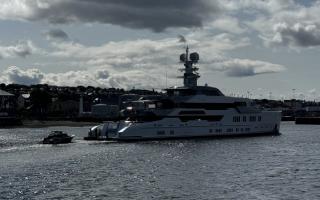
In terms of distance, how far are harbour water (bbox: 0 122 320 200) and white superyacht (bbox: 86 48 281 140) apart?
848cm

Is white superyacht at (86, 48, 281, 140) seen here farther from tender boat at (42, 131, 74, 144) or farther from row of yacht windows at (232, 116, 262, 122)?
tender boat at (42, 131, 74, 144)

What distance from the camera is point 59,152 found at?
70.4 metres

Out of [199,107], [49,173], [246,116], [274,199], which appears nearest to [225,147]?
[199,107]

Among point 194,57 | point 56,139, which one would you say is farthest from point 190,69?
point 56,139

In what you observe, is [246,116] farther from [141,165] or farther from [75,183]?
[75,183]

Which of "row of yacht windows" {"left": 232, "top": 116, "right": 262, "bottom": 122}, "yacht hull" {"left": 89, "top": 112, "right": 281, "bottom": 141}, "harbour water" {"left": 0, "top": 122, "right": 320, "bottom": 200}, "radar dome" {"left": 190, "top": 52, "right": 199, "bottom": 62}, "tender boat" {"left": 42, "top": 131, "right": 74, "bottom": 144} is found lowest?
"harbour water" {"left": 0, "top": 122, "right": 320, "bottom": 200}

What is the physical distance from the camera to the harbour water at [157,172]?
4244 centimetres

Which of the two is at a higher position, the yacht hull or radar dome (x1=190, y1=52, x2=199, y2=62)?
radar dome (x1=190, y1=52, x2=199, y2=62)

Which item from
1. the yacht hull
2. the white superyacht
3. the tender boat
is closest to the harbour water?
the tender boat

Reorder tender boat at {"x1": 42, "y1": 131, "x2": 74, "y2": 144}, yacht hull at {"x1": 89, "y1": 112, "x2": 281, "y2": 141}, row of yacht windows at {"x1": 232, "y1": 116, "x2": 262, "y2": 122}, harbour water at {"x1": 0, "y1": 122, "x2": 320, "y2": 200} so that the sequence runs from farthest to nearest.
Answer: row of yacht windows at {"x1": 232, "y1": 116, "x2": 262, "y2": 122}, yacht hull at {"x1": 89, "y1": 112, "x2": 281, "y2": 141}, tender boat at {"x1": 42, "y1": 131, "x2": 74, "y2": 144}, harbour water at {"x1": 0, "y1": 122, "x2": 320, "y2": 200}

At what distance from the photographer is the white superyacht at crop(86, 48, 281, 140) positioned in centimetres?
9031

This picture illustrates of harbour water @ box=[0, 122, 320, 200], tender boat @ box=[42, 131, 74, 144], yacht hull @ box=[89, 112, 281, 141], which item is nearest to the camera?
harbour water @ box=[0, 122, 320, 200]

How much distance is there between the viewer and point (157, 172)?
5347 centimetres

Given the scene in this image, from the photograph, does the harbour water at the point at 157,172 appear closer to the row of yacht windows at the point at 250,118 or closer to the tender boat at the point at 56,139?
the tender boat at the point at 56,139
